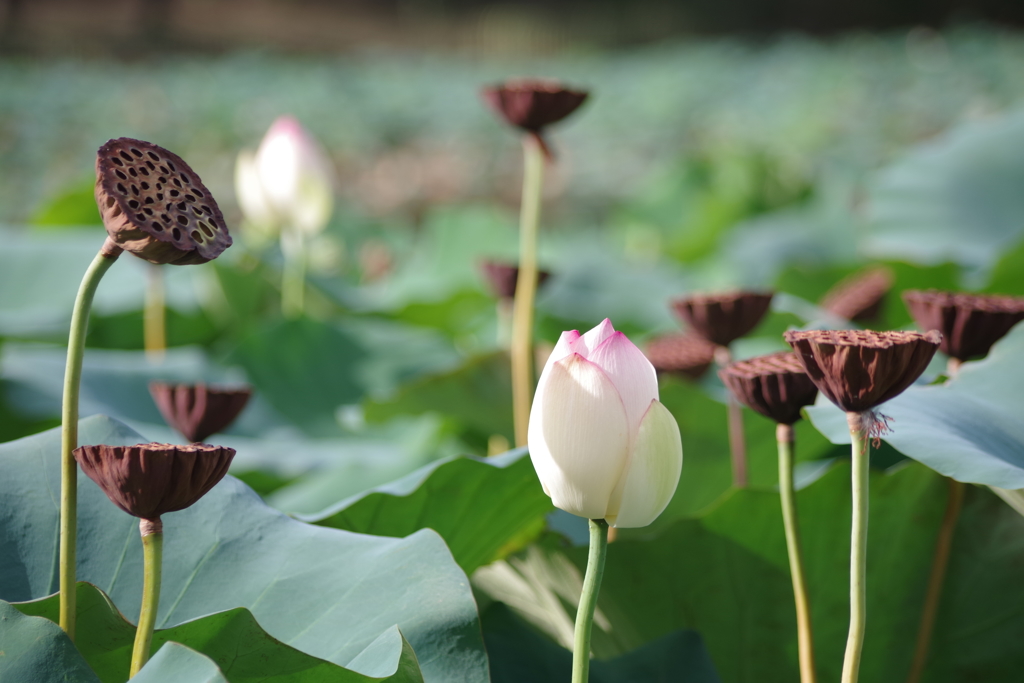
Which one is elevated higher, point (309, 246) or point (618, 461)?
point (618, 461)

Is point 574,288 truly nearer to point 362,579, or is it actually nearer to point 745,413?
point 745,413

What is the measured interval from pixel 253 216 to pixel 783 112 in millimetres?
5128

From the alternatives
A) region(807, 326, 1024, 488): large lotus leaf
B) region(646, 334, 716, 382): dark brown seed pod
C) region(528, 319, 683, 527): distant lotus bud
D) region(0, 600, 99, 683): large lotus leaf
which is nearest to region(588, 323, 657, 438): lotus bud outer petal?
region(528, 319, 683, 527): distant lotus bud

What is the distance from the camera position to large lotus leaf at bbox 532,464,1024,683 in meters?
0.51

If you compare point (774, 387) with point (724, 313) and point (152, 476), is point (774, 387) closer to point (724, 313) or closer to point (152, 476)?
point (724, 313)

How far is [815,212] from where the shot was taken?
183 centimetres

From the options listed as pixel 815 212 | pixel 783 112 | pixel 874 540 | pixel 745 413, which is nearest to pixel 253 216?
pixel 745 413

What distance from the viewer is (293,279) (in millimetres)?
1299

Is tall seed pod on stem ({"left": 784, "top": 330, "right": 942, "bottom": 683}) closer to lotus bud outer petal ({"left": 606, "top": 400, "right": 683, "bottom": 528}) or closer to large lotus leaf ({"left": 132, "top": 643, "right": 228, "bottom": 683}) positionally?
lotus bud outer petal ({"left": 606, "top": 400, "right": 683, "bottom": 528})

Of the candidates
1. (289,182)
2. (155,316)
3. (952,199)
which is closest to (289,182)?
(289,182)

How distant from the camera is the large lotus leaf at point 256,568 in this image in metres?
0.40

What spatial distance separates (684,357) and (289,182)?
0.56 metres

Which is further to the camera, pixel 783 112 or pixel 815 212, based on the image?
pixel 783 112

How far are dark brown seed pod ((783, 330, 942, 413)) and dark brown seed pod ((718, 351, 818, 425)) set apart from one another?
0.16ft
